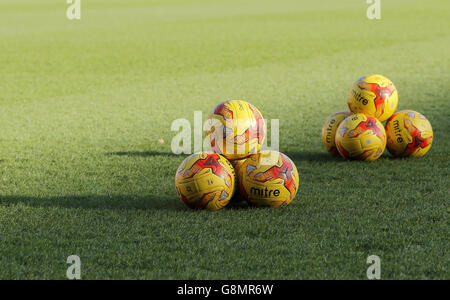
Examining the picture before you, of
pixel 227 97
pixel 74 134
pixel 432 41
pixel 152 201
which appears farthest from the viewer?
pixel 432 41

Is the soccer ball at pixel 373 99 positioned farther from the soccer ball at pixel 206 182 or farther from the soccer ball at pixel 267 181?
the soccer ball at pixel 206 182

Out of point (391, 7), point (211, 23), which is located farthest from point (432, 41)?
point (391, 7)

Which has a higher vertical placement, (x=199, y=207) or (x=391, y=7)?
(x=391, y=7)

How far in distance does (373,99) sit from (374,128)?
62 cm

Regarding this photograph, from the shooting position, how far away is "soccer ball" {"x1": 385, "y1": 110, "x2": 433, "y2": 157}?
8914mm

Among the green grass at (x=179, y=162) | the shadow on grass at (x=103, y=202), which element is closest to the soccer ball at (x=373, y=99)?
the green grass at (x=179, y=162)

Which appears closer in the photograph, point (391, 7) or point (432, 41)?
point (432, 41)

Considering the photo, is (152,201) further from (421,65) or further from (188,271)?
(421,65)

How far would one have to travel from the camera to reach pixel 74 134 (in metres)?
11.3


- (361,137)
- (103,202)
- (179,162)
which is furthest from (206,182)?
(361,137)

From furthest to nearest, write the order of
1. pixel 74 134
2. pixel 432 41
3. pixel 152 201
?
pixel 432 41, pixel 74 134, pixel 152 201

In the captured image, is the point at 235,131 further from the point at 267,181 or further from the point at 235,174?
the point at 267,181

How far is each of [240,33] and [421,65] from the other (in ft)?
38.5

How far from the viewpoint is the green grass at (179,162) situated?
542cm
